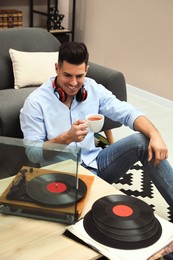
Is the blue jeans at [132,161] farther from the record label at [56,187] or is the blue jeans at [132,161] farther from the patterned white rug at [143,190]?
the record label at [56,187]

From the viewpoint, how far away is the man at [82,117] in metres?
1.80

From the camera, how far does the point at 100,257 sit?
48.8 inches

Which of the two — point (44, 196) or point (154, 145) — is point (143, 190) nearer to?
point (154, 145)

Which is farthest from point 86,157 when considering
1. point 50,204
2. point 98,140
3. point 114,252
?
point 98,140

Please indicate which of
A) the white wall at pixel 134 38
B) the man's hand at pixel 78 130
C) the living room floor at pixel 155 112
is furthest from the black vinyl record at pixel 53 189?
the white wall at pixel 134 38

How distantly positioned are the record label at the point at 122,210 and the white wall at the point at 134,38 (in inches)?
108

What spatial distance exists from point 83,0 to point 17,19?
0.84 m

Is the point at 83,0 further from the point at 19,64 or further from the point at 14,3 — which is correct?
the point at 19,64

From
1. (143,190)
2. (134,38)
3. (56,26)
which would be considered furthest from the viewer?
(56,26)

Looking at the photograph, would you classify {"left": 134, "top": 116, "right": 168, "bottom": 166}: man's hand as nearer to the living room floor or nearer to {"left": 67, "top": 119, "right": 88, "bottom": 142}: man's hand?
{"left": 67, "top": 119, "right": 88, "bottom": 142}: man's hand

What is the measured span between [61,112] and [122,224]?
788 mm

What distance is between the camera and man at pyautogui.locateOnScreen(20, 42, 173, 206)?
1.80 metres

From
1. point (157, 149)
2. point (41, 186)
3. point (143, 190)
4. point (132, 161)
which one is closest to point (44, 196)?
point (41, 186)

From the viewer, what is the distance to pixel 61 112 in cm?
189
